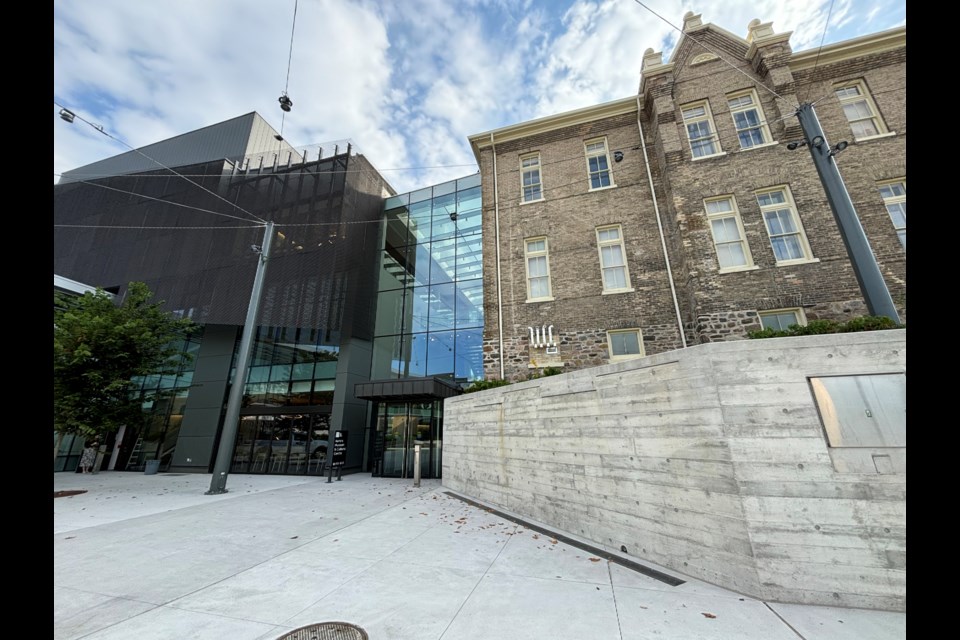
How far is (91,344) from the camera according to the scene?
44.8ft

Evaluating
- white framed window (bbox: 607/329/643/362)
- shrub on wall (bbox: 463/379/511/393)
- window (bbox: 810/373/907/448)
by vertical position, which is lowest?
window (bbox: 810/373/907/448)

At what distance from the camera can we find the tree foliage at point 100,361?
13133 millimetres

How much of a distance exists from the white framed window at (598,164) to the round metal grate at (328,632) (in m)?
14.5

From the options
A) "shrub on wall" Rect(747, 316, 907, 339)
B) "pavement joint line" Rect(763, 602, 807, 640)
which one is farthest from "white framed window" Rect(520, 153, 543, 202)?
"pavement joint line" Rect(763, 602, 807, 640)

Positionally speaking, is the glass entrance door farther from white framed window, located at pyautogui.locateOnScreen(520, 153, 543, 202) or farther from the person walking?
the person walking

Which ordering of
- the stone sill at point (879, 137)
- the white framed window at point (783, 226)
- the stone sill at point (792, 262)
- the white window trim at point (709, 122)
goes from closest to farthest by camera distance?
the stone sill at point (792, 262)
the white framed window at point (783, 226)
the stone sill at point (879, 137)
the white window trim at point (709, 122)

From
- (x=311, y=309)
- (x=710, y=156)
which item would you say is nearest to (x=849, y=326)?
(x=710, y=156)

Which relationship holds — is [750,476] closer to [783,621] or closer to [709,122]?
[783,621]

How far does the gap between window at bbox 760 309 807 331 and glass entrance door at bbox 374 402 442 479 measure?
481 inches

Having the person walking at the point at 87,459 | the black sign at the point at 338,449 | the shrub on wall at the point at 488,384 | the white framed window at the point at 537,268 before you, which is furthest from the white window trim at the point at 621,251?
the person walking at the point at 87,459

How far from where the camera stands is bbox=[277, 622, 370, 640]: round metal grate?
10.7ft

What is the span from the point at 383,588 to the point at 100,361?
17.0m

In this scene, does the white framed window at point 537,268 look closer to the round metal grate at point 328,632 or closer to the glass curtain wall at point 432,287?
the glass curtain wall at point 432,287

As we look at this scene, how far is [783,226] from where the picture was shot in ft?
36.3
